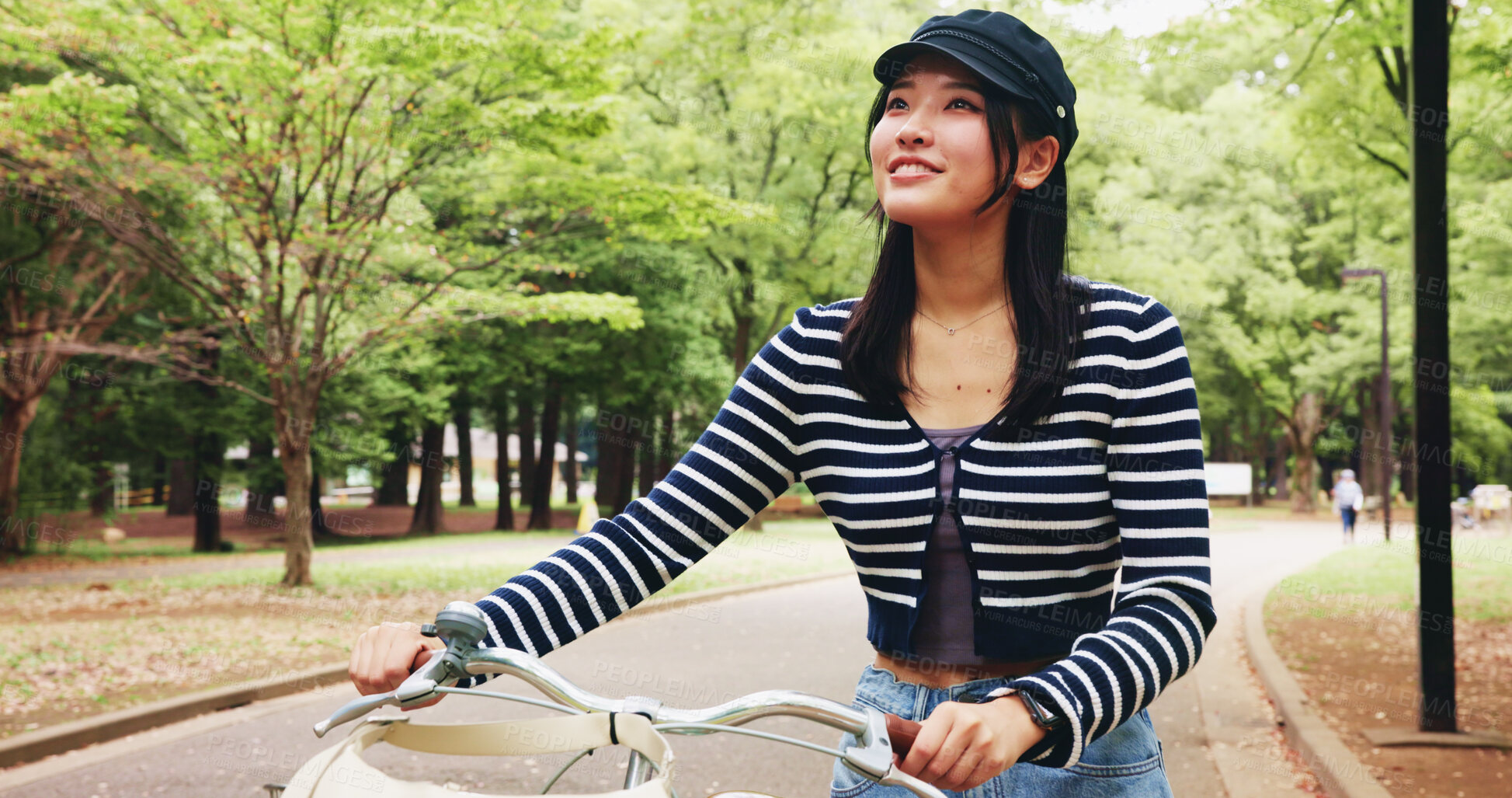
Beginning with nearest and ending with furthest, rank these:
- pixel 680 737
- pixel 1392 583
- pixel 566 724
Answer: pixel 566 724
pixel 680 737
pixel 1392 583

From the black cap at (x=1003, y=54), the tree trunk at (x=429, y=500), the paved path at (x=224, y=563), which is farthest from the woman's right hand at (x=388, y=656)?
the tree trunk at (x=429, y=500)

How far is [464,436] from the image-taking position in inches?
1508

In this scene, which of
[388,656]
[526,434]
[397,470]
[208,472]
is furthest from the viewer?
[397,470]

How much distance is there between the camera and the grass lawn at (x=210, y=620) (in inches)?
333

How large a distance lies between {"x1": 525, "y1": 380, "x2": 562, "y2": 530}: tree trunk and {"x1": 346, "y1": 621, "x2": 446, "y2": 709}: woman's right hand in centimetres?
3021

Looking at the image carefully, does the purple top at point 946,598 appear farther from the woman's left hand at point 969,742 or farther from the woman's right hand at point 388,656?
the woman's right hand at point 388,656

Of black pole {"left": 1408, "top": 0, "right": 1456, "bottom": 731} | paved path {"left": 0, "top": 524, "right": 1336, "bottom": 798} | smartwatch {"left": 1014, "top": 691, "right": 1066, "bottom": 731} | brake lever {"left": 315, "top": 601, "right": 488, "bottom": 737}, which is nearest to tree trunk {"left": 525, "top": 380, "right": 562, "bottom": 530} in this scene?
paved path {"left": 0, "top": 524, "right": 1336, "bottom": 798}

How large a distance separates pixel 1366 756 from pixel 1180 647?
6.06m

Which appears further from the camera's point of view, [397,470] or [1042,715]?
[397,470]

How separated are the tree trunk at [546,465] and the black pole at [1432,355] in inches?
1020

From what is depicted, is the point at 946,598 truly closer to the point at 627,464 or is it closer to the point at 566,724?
the point at 566,724

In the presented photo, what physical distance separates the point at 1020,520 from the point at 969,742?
1.32ft

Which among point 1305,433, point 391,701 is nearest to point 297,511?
point 391,701

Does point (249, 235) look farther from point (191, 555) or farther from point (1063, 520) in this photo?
point (191, 555)
